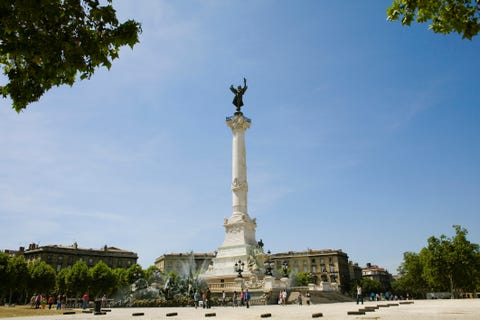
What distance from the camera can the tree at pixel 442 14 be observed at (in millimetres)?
8406

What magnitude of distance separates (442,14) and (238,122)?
4161 cm

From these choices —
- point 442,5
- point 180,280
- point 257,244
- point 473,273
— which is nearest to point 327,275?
point 473,273

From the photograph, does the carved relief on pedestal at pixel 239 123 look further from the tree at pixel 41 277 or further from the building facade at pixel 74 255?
the building facade at pixel 74 255

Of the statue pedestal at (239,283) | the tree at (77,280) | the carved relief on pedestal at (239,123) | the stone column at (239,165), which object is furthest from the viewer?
the tree at (77,280)

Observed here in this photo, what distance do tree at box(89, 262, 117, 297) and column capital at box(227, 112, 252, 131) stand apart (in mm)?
34641

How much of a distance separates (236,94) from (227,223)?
64.7ft

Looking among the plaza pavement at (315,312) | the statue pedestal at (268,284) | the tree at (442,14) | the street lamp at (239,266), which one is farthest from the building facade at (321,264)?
the tree at (442,14)

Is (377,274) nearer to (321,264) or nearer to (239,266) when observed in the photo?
(321,264)

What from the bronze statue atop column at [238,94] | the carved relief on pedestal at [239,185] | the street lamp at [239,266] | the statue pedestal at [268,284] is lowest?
the statue pedestal at [268,284]

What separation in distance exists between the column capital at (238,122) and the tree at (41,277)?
39063mm

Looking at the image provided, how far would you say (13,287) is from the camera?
55.4m

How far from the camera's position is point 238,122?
50.2 meters

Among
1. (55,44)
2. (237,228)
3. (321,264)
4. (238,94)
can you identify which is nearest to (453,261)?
(237,228)

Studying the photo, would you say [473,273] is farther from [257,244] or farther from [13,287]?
[13,287]
